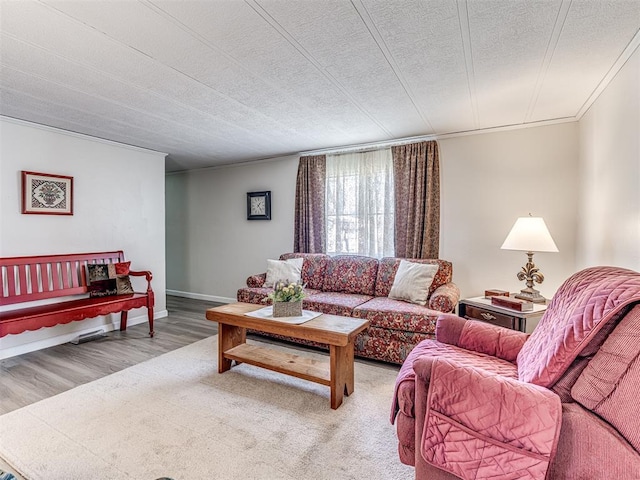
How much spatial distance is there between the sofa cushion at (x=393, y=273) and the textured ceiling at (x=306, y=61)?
4.85 feet

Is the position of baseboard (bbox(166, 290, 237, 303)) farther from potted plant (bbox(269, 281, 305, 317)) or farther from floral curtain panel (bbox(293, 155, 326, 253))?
potted plant (bbox(269, 281, 305, 317))

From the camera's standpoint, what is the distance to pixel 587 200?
284cm

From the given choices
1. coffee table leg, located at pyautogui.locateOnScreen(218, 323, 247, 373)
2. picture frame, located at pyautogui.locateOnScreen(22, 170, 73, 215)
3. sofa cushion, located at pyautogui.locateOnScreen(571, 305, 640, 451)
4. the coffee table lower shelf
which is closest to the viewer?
sofa cushion, located at pyautogui.locateOnScreen(571, 305, 640, 451)

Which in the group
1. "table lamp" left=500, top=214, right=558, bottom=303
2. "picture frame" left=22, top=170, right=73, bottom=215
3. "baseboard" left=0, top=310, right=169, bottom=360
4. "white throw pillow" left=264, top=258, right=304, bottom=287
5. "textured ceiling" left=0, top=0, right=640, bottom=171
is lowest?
"baseboard" left=0, top=310, right=169, bottom=360

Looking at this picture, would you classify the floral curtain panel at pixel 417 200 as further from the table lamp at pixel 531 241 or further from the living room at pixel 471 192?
the table lamp at pixel 531 241

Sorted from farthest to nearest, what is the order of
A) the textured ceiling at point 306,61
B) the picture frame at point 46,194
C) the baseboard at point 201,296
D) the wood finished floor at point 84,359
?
the baseboard at point 201,296
the picture frame at point 46,194
the wood finished floor at point 84,359
the textured ceiling at point 306,61

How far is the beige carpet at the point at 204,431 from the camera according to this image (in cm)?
165

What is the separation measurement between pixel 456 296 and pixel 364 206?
5.44ft

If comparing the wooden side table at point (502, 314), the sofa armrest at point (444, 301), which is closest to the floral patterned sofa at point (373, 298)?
the sofa armrest at point (444, 301)

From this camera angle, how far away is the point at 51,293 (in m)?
3.36

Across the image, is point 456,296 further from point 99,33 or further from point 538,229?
point 99,33

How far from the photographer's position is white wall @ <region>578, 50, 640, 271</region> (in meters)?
1.89

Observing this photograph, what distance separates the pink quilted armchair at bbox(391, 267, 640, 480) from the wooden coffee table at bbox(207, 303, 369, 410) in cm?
87

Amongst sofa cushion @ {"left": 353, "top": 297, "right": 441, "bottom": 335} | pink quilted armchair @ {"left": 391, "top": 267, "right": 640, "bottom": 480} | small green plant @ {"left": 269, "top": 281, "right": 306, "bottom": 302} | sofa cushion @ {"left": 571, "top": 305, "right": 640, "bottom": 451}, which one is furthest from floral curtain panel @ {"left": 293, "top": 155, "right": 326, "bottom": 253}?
sofa cushion @ {"left": 571, "top": 305, "right": 640, "bottom": 451}
